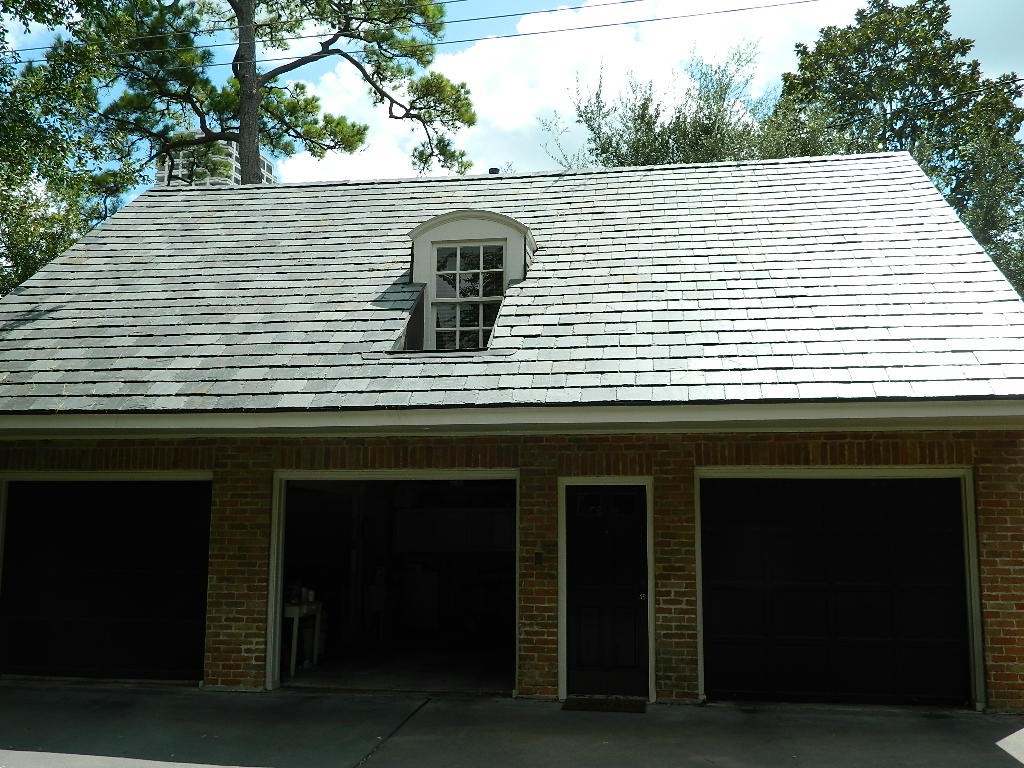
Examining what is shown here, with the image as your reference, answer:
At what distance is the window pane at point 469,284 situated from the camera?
1077cm

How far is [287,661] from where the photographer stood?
10328 millimetres

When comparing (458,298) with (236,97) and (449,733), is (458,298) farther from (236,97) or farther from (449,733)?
(236,97)

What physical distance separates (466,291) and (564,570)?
3738 mm

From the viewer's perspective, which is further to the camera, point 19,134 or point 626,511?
point 19,134

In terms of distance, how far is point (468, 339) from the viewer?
11.0m

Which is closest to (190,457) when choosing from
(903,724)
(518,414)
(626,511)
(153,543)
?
(153,543)

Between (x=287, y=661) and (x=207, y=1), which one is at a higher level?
(x=207, y=1)

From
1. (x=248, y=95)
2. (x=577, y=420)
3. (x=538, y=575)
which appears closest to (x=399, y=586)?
(x=538, y=575)

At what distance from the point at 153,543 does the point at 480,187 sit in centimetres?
679

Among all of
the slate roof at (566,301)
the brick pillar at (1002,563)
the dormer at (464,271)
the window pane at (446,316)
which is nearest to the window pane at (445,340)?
the dormer at (464,271)

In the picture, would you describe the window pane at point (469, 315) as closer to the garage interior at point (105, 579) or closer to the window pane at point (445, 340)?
the window pane at point (445, 340)

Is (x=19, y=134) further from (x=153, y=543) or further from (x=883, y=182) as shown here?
(x=883, y=182)

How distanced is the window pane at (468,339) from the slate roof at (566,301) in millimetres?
890

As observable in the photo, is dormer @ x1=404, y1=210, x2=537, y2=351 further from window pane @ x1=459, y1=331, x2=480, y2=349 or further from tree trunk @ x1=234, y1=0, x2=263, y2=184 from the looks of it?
tree trunk @ x1=234, y1=0, x2=263, y2=184
